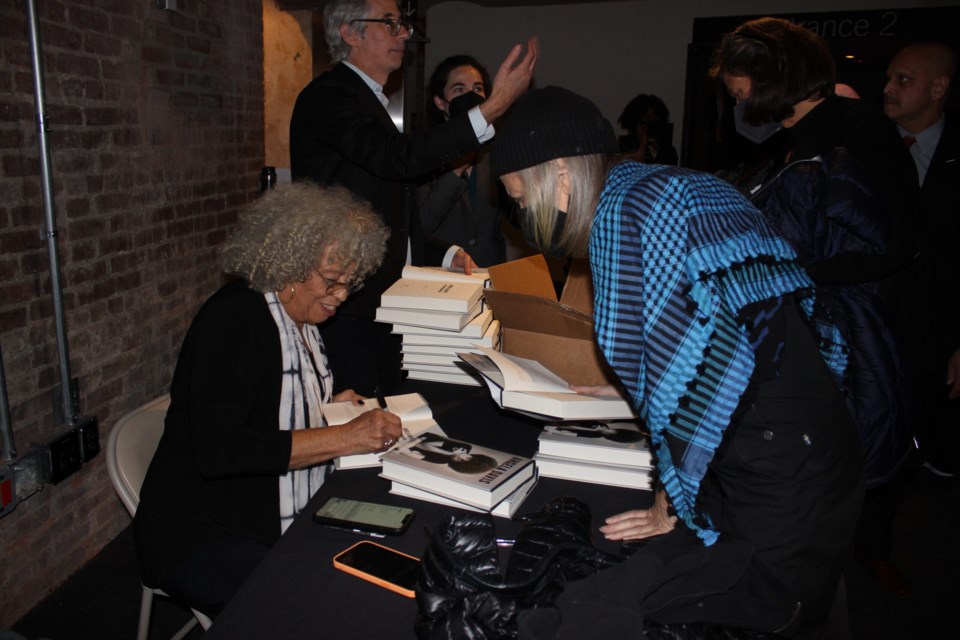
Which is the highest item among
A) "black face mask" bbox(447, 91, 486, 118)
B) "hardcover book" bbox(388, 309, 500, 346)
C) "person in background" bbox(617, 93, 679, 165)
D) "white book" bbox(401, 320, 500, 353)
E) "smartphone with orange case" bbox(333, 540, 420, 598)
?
"person in background" bbox(617, 93, 679, 165)

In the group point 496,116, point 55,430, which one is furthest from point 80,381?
point 496,116

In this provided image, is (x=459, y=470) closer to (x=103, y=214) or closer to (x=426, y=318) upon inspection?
(x=426, y=318)

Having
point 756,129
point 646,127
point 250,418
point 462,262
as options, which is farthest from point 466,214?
point 646,127

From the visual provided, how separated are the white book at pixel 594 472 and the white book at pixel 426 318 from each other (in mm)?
666

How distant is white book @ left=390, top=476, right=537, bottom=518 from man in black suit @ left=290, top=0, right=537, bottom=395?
764 millimetres

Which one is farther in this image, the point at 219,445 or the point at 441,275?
the point at 441,275

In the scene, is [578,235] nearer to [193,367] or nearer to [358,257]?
[358,257]

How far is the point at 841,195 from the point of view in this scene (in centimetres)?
191

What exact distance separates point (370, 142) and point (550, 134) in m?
1.21

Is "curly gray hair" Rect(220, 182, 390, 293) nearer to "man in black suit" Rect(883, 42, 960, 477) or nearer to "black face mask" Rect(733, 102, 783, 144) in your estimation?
"black face mask" Rect(733, 102, 783, 144)

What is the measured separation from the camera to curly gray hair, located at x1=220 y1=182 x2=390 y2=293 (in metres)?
1.80

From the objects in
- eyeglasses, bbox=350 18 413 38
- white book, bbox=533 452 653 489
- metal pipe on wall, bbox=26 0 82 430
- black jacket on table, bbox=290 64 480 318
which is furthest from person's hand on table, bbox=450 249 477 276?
metal pipe on wall, bbox=26 0 82 430

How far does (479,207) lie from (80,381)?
74.5 inches

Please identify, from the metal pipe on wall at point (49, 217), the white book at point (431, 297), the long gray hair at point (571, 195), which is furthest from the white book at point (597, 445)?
the metal pipe on wall at point (49, 217)
